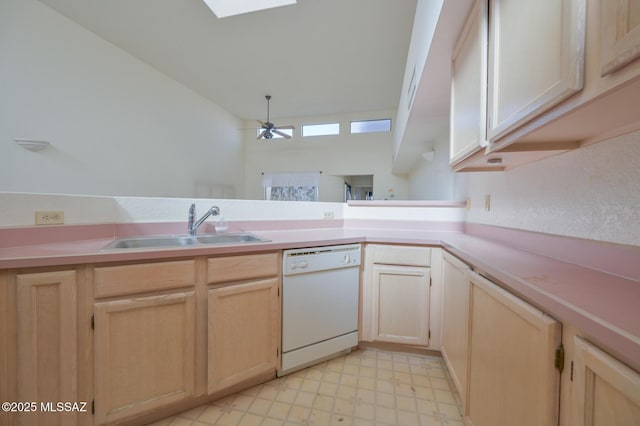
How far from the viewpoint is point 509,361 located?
77 centimetres

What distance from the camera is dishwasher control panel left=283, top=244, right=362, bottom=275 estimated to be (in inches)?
57.7

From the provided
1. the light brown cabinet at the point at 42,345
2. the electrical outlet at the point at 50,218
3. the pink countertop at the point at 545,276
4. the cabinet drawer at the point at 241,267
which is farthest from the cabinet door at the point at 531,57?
the electrical outlet at the point at 50,218

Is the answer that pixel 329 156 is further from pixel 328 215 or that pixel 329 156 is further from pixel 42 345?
pixel 42 345

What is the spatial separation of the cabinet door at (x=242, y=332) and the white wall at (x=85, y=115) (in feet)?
10.3

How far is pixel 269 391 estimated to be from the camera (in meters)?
1.43

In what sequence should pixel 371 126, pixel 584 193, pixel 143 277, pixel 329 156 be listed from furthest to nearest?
pixel 329 156 → pixel 371 126 → pixel 143 277 → pixel 584 193

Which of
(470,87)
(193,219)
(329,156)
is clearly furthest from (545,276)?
(329,156)

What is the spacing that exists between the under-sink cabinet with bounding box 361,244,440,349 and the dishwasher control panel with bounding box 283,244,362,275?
0.15 metres

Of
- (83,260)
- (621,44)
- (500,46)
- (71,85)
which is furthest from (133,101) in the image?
(621,44)

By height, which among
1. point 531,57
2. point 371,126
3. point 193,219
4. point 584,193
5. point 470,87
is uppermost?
point 371,126

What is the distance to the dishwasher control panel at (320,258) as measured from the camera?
1.46 m

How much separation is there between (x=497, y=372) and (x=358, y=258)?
0.98 m

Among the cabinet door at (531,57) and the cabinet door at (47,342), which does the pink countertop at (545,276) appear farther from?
the cabinet door at (531,57)

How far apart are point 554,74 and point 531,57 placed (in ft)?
0.51
